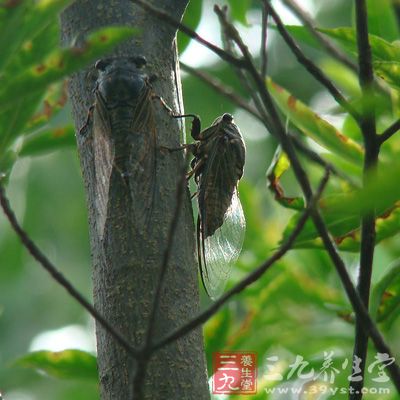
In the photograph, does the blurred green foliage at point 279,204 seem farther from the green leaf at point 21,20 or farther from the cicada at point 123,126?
the cicada at point 123,126

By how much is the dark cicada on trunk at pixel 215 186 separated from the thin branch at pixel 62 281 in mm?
1017

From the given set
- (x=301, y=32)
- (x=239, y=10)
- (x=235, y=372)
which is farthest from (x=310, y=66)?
(x=235, y=372)

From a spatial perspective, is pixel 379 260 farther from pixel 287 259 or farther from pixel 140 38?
pixel 140 38

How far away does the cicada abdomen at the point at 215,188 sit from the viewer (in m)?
2.72

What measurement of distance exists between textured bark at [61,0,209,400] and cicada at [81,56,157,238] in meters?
0.02

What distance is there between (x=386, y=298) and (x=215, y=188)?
61 cm

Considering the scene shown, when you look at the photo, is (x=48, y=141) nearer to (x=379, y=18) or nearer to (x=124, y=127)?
(x=124, y=127)

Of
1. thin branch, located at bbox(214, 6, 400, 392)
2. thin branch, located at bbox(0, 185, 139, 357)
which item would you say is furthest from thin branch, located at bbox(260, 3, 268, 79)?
thin branch, located at bbox(0, 185, 139, 357)

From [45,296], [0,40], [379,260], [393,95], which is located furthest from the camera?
[45,296]

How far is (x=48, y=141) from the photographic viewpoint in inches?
119

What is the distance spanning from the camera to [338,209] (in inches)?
43.9

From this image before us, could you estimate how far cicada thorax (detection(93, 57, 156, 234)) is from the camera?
89.3 inches

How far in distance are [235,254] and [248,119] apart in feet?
17.7

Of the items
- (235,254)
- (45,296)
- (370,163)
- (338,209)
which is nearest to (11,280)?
(45,296)
